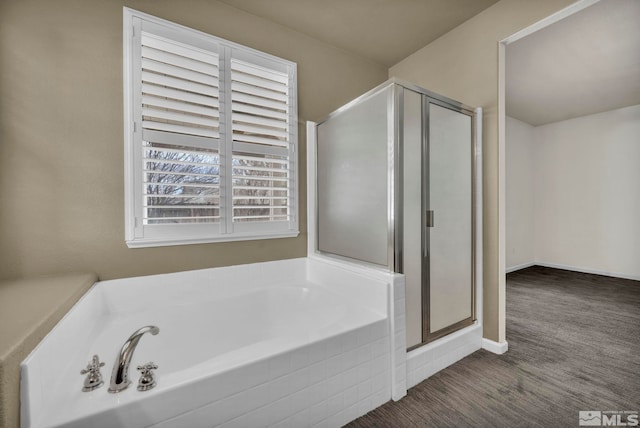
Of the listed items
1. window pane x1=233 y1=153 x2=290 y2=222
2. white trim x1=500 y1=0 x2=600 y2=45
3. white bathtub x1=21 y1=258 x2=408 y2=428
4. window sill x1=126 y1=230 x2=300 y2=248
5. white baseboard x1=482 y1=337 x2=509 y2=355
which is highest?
white trim x1=500 y1=0 x2=600 y2=45

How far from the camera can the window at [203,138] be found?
187 centimetres

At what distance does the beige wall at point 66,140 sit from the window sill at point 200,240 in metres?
0.05

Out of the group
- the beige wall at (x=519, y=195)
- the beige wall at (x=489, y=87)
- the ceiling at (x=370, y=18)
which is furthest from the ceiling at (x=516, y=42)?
the beige wall at (x=519, y=195)

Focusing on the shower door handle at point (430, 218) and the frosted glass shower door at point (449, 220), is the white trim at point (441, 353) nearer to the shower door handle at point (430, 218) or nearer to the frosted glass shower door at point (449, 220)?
the frosted glass shower door at point (449, 220)

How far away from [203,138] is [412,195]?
159 cm

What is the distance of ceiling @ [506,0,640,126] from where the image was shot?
2.32 m

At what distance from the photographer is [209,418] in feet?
3.59

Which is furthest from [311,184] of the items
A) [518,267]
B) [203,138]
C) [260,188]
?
[518,267]

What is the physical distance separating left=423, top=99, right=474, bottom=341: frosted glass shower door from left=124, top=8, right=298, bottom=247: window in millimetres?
1171

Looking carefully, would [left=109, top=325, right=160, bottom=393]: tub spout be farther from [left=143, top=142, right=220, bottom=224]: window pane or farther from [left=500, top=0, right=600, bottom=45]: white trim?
[left=500, top=0, right=600, bottom=45]: white trim

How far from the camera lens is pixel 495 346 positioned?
218 centimetres

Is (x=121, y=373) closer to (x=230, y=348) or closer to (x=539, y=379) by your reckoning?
(x=230, y=348)

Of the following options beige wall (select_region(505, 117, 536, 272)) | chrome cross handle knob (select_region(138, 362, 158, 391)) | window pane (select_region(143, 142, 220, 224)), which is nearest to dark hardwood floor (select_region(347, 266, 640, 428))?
chrome cross handle knob (select_region(138, 362, 158, 391))

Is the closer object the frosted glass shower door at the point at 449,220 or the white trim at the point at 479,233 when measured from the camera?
the frosted glass shower door at the point at 449,220
